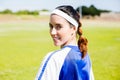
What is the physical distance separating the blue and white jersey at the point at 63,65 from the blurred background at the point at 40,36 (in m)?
1.53

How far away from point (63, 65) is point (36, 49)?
254cm

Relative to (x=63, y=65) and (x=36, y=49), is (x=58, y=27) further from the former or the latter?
(x=36, y=49)

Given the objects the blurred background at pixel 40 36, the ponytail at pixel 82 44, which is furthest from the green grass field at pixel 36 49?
the ponytail at pixel 82 44

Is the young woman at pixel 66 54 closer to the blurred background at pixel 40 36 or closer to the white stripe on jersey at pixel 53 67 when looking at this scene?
the white stripe on jersey at pixel 53 67

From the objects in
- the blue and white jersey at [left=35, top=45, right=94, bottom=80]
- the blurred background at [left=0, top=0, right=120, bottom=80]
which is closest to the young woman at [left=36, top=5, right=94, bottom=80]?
the blue and white jersey at [left=35, top=45, right=94, bottom=80]

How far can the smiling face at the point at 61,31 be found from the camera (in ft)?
3.87

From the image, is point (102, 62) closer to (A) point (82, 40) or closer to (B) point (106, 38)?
(B) point (106, 38)

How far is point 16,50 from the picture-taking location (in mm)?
3660

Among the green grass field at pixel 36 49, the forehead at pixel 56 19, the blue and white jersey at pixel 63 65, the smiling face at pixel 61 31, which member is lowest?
the green grass field at pixel 36 49

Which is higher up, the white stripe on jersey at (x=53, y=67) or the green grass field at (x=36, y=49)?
the white stripe on jersey at (x=53, y=67)

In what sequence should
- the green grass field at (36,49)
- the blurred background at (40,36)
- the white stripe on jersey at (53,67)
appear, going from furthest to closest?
the green grass field at (36,49)
the blurred background at (40,36)
the white stripe on jersey at (53,67)

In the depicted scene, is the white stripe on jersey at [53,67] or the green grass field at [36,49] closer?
the white stripe on jersey at [53,67]

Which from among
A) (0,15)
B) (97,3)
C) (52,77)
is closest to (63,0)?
(97,3)

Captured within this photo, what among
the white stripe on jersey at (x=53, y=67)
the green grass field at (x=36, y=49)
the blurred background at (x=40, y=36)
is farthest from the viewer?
the green grass field at (x=36, y=49)
